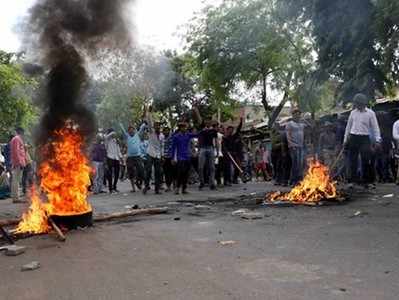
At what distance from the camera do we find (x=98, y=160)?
1505cm

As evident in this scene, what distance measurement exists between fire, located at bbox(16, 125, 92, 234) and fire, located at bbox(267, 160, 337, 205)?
4.03 m

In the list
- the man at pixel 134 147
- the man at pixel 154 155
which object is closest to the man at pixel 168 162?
the man at pixel 154 155

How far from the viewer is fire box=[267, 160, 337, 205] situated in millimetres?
9758

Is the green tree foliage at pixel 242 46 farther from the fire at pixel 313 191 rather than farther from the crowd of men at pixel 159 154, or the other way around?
the fire at pixel 313 191

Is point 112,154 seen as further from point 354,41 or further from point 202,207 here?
point 354,41

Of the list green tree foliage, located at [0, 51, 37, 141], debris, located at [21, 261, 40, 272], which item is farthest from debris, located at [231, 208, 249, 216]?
green tree foliage, located at [0, 51, 37, 141]

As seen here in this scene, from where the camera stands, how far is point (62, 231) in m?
7.11

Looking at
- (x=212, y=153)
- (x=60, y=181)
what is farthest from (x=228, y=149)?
(x=60, y=181)

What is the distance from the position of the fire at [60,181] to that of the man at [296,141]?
733 cm

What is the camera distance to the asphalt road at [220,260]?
13.6 ft

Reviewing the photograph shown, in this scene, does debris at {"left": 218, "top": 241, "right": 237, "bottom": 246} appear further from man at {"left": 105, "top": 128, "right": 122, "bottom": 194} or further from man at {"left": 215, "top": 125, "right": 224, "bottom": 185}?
man at {"left": 215, "top": 125, "right": 224, "bottom": 185}

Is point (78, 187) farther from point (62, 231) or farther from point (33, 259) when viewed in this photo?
point (33, 259)

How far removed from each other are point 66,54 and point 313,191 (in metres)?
5.02

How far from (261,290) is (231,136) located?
1398cm
